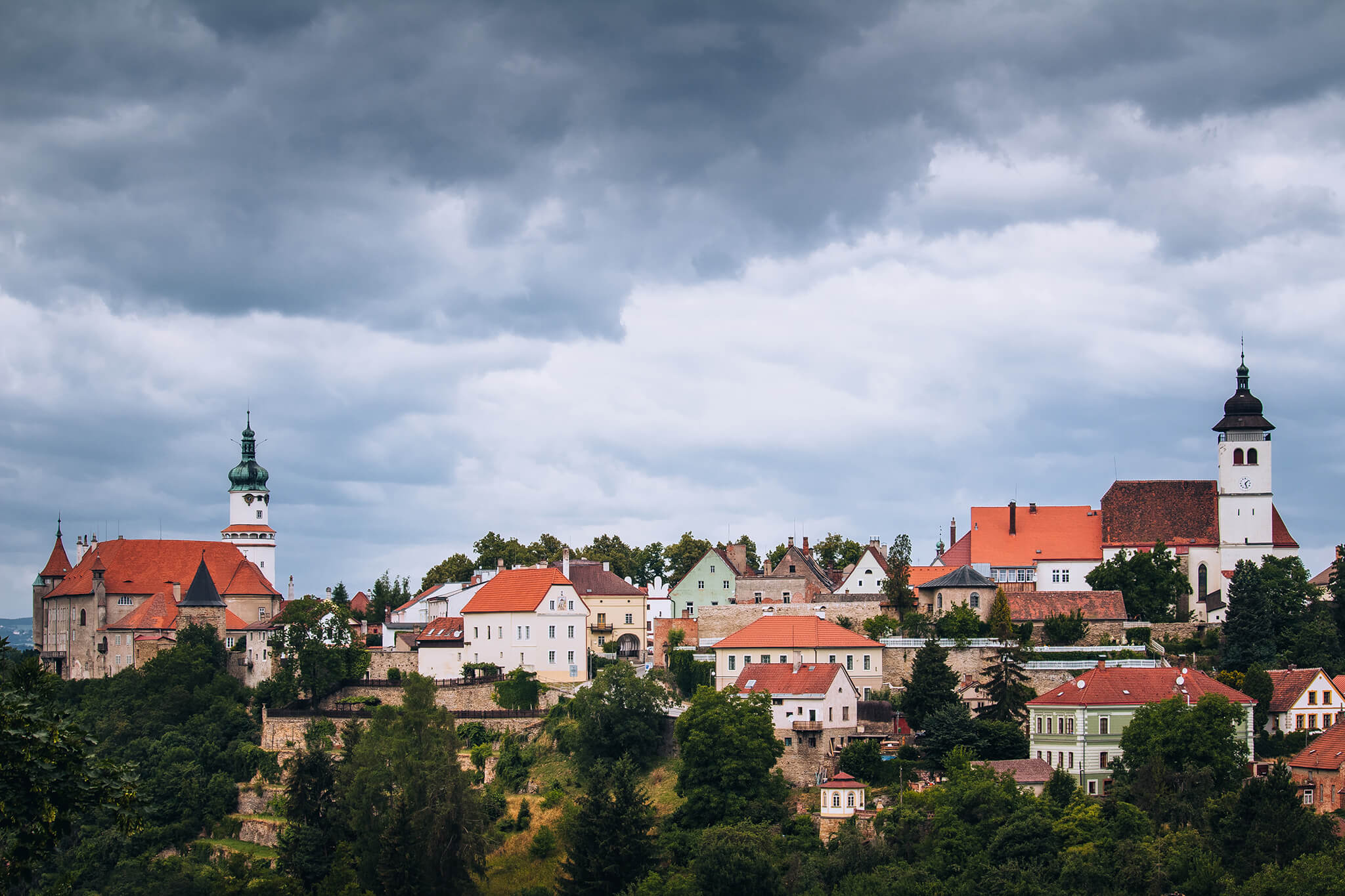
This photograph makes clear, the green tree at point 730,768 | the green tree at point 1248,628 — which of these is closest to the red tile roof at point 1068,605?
the green tree at point 1248,628

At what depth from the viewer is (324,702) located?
72875mm

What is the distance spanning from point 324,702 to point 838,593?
1123 inches

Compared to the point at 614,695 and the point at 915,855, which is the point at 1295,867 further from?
the point at 614,695

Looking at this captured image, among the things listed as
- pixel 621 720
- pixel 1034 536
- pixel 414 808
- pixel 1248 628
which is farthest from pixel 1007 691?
pixel 414 808

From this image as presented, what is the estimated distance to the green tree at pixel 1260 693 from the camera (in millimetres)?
56000

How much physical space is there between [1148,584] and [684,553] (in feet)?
121

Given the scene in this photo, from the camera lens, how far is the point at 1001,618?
63750mm

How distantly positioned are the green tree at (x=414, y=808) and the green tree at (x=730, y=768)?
862 centimetres

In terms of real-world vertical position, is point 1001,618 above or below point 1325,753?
above

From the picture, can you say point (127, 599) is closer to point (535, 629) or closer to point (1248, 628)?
point (535, 629)

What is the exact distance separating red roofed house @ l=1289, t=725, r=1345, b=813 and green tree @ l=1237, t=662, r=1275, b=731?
325cm

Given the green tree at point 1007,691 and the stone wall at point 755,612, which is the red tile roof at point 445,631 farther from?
the green tree at point 1007,691

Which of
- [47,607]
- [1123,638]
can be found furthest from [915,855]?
[47,607]

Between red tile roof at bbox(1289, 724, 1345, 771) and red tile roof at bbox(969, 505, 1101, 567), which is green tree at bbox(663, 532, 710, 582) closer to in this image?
red tile roof at bbox(969, 505, 1101, 567)
